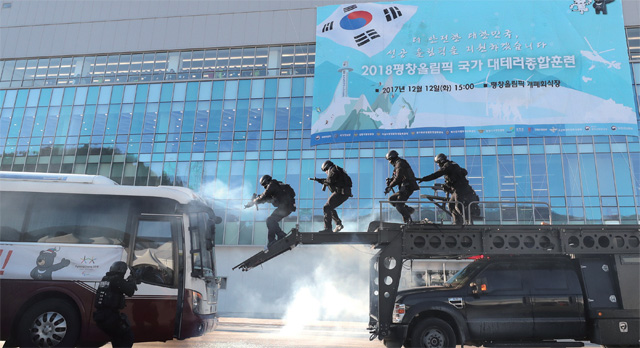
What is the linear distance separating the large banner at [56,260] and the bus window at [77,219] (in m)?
0.14

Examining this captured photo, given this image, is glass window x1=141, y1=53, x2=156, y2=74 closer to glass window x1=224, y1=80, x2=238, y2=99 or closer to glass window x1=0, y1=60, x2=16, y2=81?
glass window x1=224, y1=80, x2=238, y2=99

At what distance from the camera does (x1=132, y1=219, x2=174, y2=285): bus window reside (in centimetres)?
764

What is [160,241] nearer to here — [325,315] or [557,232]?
[557,232]

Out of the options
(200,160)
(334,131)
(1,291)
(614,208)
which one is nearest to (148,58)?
(200,160)

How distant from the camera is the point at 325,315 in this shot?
22.0 meters

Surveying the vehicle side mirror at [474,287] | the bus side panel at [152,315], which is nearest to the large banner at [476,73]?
the vehicle side mirror at [474,287]

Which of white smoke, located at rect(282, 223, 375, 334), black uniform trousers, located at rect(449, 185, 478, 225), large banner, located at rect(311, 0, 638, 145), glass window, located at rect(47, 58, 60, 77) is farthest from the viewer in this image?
glass window, located at rect(47, 58, 60, 77)

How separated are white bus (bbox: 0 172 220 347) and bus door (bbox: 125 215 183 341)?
2cm

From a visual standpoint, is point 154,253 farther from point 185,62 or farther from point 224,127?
point 185,62

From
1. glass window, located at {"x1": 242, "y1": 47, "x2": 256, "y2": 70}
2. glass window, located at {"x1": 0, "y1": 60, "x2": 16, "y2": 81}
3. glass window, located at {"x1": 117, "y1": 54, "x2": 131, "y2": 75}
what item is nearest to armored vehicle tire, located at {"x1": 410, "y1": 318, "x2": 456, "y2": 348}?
glass window, located at {"x1": 242, "y1": 47, "x2": 256, "y2": 70}

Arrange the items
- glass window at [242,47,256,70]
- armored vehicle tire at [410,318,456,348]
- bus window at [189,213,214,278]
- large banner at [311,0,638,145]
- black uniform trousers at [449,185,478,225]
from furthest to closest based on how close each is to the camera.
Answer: glass window at [242,47,256,70] < large banner at [311,0,638,145] < black uniform trousers at [449,185,478,225] < bus window at [189,213,214,278] < armored vehicle tire at [410,318,456,348]

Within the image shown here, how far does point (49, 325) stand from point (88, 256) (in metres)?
1.34

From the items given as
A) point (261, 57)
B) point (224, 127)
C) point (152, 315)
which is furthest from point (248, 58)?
point (152, 315)

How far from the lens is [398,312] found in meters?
7.12
